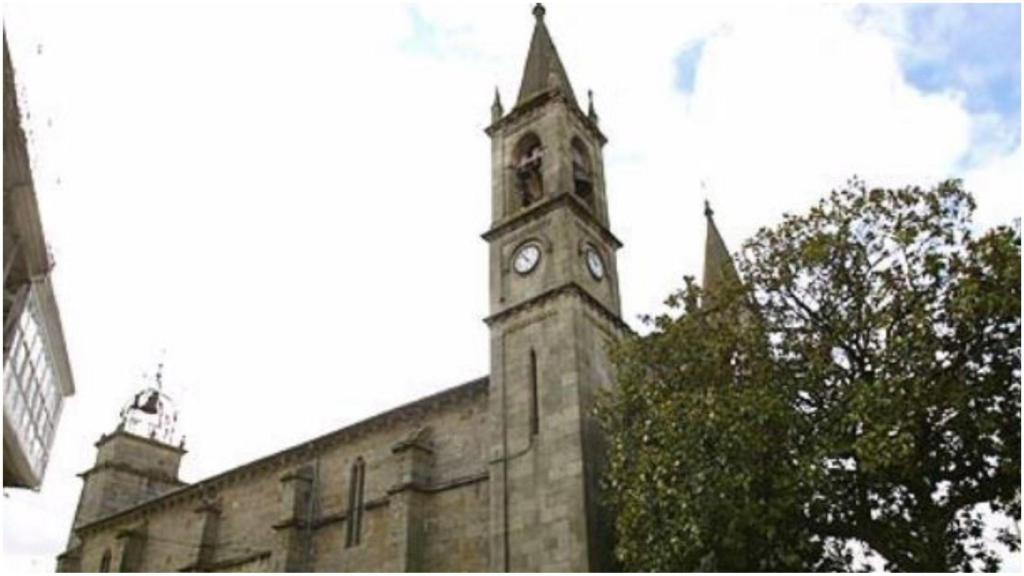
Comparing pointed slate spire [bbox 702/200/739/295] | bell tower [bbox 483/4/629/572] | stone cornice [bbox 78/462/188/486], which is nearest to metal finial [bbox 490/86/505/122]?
bell tower [bbox 483/4/629/572]

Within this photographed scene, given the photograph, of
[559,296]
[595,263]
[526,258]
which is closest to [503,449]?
[559,296]

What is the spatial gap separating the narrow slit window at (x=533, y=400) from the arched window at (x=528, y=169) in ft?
19.5

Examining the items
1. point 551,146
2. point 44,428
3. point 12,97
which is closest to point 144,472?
point 44,428

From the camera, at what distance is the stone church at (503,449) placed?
72.5 feet

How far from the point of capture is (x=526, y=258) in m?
26.3

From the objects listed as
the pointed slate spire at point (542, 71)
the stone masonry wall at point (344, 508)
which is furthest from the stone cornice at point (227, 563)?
the pointed slate spire at point (542, 71)

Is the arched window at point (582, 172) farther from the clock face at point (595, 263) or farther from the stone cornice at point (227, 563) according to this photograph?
the stone cornice at point (227, 563)

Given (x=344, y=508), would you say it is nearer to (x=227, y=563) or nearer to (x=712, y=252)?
(x=227, y=563)

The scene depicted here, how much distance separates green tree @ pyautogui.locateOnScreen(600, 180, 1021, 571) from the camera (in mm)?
15820

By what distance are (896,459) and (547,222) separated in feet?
43.1

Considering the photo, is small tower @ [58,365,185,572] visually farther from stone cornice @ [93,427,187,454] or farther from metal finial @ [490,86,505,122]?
metal finial @ [490,86,505,122]

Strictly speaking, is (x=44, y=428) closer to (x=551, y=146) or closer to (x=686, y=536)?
(x=686, y=536)

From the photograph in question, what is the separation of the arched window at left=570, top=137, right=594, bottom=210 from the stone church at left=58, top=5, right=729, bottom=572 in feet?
0.18

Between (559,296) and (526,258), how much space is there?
7.48ft
